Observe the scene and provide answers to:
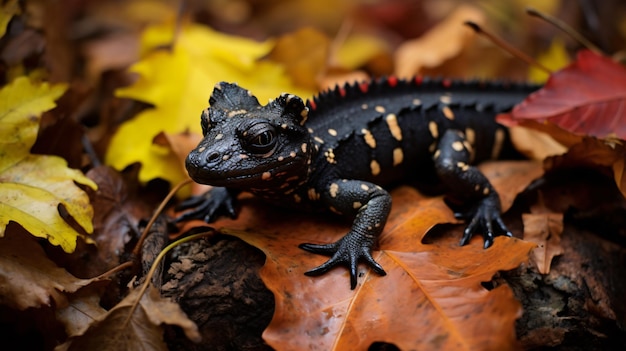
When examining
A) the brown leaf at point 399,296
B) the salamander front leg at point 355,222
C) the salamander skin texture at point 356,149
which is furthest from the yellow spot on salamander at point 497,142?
the salamander front leg at point 355,222

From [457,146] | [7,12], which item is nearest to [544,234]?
[457,146]

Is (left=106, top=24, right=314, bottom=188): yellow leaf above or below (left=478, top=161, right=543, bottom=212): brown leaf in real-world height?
above

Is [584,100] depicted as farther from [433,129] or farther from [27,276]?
[27,276]

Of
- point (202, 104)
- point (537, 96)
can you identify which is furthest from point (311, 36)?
point (537, 96)

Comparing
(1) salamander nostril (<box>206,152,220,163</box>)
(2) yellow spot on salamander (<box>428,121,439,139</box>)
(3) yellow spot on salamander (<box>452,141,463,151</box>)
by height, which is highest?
(1) salamander nostril (<box>206,152,220,163</box>)

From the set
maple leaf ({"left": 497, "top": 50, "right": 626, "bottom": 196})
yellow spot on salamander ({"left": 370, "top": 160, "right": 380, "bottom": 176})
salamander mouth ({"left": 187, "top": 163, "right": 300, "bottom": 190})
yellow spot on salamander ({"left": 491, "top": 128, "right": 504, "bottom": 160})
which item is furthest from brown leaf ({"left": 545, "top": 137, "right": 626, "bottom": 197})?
salamander mouth ({"left": 187, "top": 163, "right": 300, "bottom": 190})

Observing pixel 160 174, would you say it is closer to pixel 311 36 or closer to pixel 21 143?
pixel 21 143

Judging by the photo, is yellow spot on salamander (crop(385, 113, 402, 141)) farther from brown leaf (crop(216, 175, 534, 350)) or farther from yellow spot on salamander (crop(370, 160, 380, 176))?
brown leaf (crop(216, 175, 534, 350))
